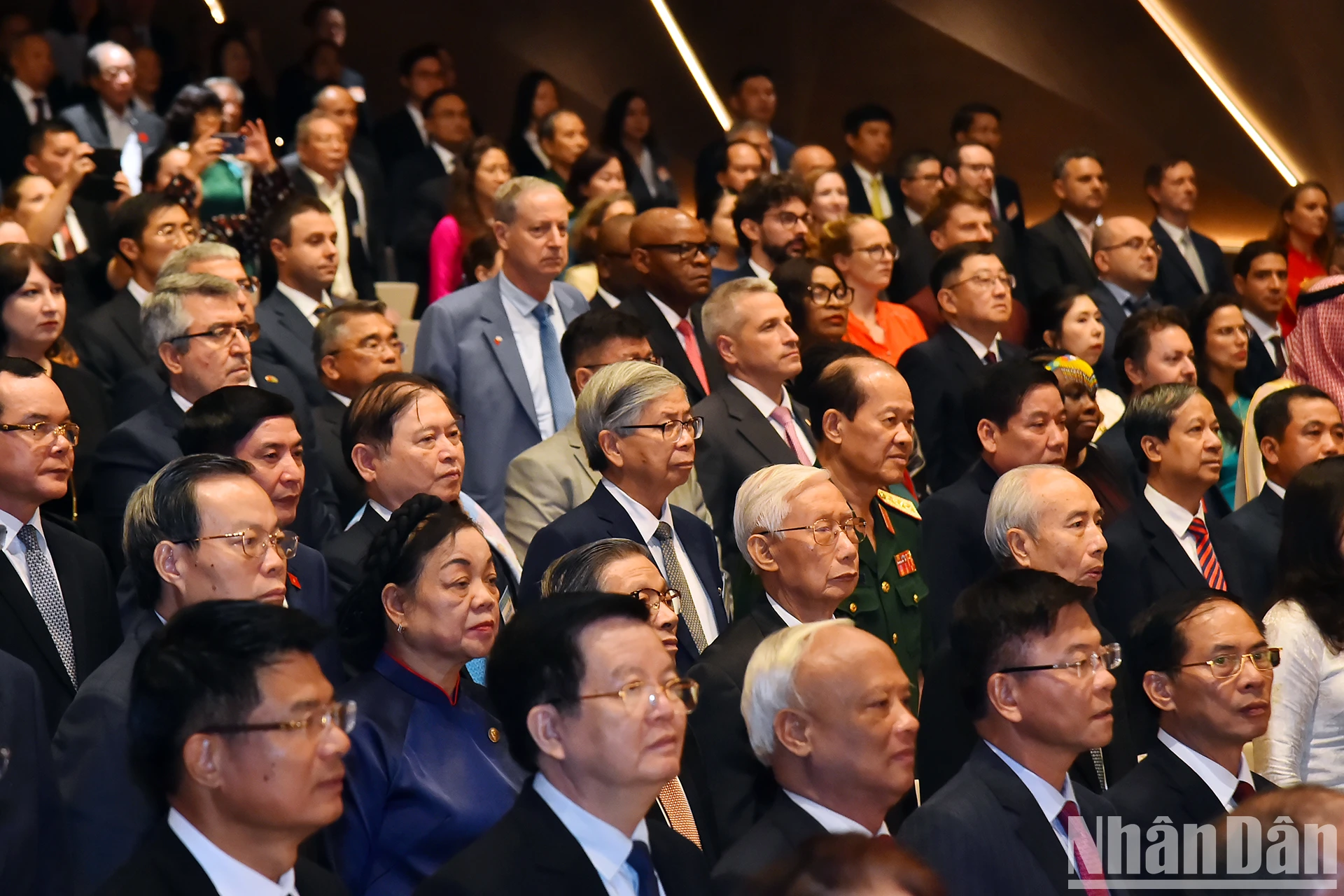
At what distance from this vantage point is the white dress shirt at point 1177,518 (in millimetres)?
4773

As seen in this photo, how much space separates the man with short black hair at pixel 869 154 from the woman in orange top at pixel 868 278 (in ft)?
8.03

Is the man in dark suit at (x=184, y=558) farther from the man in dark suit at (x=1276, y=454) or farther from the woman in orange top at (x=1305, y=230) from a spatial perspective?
the woman in orange top at (x=1305, y=230)

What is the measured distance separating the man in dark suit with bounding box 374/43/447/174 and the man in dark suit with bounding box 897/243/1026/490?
3.74 metres

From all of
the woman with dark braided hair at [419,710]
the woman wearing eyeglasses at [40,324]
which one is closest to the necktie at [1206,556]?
the woman with dark braided hair at [419,710]

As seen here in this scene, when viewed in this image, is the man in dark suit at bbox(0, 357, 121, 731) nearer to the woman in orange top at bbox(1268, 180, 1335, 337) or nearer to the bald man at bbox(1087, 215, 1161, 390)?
the bald man at bbox(1087, 215, 1161, 390)

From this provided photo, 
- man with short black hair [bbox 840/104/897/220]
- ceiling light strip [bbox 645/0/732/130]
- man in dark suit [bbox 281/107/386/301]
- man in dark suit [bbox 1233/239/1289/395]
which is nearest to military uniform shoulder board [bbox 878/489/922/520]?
man in dark suit [bbox 281/107/386/301]

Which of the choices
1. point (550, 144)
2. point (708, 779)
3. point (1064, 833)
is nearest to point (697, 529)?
point (708, 779)

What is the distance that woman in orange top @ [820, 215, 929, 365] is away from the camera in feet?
20.8

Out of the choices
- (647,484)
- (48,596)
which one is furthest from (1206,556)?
(48,596)

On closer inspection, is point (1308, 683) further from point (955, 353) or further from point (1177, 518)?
point (955, 353)

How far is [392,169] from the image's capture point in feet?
29.4

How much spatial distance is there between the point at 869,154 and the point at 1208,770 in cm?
606

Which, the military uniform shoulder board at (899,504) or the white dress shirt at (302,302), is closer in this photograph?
the military uniform shoulder board at (899,504)

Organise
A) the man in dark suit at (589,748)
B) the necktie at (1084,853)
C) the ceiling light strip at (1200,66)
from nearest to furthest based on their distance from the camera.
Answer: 1. the man in dark suit at (589,748)
2. the necktie at (1084,853)
3. the ceiling light strip at (1200,66)
